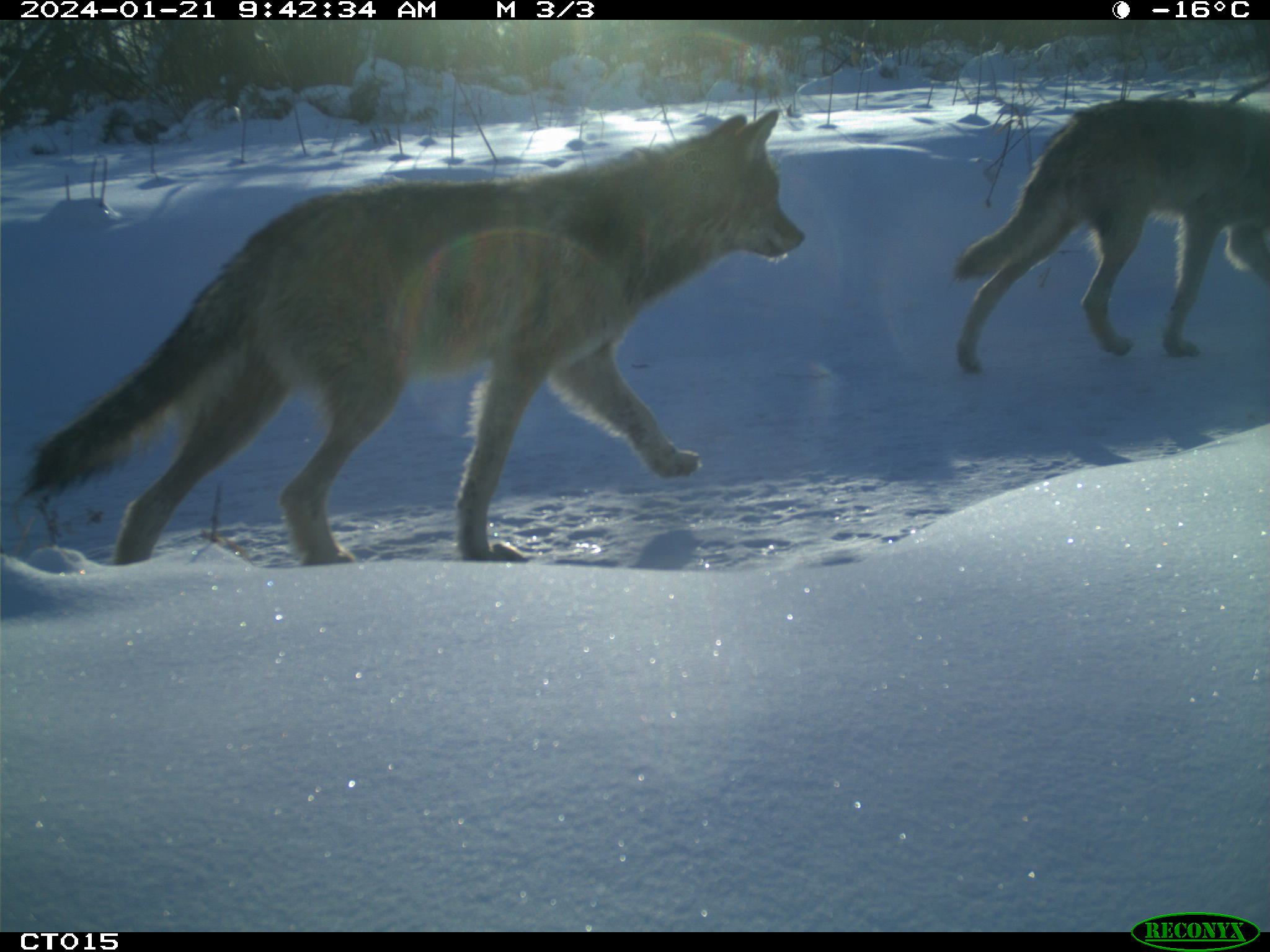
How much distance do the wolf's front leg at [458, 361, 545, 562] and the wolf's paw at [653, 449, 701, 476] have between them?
2.45ft

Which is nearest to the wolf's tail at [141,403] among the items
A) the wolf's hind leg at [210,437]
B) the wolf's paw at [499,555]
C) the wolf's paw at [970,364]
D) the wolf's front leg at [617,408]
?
the wolf's hind leg at [210,437]

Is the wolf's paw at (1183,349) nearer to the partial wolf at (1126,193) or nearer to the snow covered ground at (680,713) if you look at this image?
the partial wolf at (1126,193)

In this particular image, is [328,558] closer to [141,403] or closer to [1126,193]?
[141,403]

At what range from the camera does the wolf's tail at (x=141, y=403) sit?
9.45ft

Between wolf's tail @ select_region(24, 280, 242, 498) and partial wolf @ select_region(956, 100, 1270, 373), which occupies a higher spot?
partial wolf @ select_region(956, 100, 1270, 373)

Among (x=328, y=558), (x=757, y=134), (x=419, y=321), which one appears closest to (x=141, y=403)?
(x=328, y=558)

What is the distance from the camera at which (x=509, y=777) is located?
1.17m

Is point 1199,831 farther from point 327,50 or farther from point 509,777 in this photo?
point 327,50

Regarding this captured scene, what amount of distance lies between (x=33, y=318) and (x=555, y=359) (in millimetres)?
4127

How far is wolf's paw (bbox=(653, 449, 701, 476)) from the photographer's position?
405 centimetres

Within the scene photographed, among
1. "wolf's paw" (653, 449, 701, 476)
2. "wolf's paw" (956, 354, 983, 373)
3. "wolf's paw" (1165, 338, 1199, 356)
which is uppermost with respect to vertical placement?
"wolf's paw" (1165, 338, 1199, 356)
